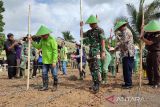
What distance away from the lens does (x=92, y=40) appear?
403 inches

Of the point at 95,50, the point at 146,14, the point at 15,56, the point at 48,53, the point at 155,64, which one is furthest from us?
the point at 146,14

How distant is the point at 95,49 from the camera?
10.1 meters

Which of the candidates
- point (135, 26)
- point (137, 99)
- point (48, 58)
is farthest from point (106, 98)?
point (135, 26)

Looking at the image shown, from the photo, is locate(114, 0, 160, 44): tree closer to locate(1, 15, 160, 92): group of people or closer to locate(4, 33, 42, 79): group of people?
locate(4, 33, 42, 79): group of people

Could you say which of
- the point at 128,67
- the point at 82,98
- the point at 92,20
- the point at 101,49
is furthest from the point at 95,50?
the point at 82,98

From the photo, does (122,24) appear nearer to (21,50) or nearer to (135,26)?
(21,50)

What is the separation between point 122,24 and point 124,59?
97 centimetres

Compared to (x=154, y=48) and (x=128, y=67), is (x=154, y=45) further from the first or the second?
(x=128, y=67)

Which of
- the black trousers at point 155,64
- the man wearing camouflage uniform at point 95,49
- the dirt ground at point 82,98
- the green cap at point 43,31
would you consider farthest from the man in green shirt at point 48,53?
the black trousers at point 155,64

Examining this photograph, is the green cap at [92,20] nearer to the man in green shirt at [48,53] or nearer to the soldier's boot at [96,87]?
the man in green shirt at [48,53]

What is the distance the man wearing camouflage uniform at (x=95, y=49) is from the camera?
9953 mm

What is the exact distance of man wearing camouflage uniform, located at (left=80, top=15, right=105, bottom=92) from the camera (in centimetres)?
995

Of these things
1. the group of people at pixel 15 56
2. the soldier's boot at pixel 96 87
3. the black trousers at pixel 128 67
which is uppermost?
the group of people at pixel 15 56

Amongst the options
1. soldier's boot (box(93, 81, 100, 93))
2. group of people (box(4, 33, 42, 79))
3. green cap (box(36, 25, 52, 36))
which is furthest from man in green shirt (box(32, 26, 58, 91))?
group of people (box(4, 33, 42, 79))
